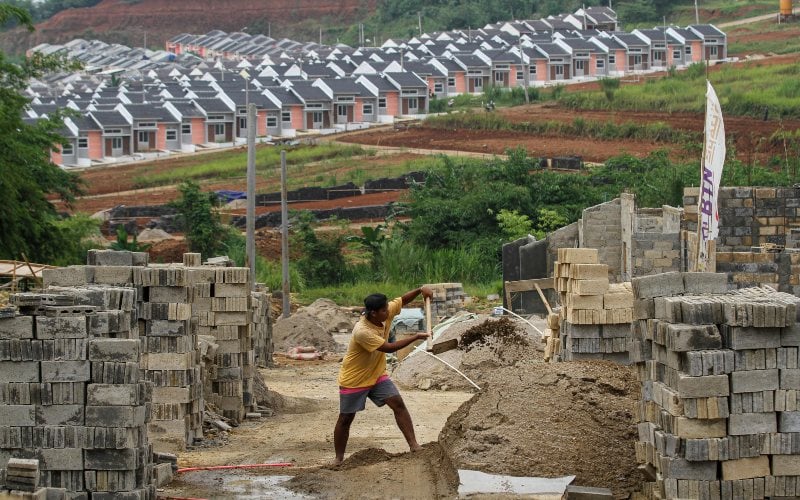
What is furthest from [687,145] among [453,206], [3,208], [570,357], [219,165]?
[570,357]

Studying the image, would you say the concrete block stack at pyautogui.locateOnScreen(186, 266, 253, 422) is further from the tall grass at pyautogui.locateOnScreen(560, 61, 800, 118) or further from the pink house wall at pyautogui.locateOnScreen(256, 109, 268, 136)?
the pink house wall at pyautogui.locateOnScreen(256, 109, 268, 136)

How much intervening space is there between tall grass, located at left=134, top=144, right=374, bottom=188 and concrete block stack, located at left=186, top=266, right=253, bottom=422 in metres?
→ 45.9

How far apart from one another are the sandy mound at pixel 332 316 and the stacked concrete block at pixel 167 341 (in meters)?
14.7

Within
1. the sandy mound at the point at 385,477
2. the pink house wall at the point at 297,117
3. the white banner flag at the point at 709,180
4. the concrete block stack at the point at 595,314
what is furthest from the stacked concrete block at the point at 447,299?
the pink house wall at the point at 297,117

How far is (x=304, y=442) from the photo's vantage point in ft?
48.2

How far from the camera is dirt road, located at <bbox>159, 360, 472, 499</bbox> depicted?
11.8m

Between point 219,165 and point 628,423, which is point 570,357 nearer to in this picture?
point 628,423

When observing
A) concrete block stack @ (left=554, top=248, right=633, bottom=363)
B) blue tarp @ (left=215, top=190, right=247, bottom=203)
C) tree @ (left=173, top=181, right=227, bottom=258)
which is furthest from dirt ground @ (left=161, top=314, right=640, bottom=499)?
blue tarp @ (left=215, top=190, right=247, bottom=203)

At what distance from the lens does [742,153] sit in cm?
5281

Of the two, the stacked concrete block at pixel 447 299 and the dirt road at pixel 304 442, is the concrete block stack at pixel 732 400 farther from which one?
the stacked concrete block at pixel 447 299

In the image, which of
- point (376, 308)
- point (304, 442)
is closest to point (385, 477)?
point (376, 308)

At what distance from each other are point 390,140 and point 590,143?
10945mm

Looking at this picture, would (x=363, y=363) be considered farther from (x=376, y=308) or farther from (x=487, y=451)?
(x=487, y=451)

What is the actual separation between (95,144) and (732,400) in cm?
6746
